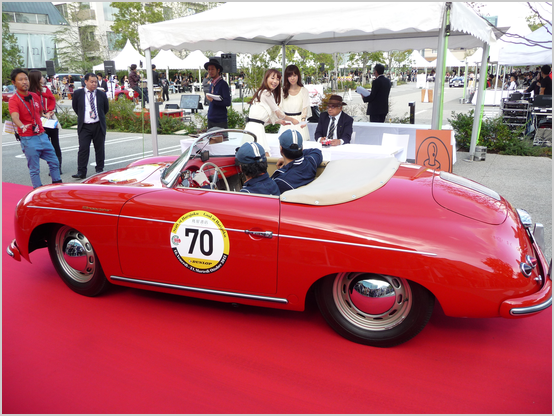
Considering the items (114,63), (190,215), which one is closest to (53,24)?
(114,63)

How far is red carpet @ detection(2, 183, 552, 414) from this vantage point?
239cm

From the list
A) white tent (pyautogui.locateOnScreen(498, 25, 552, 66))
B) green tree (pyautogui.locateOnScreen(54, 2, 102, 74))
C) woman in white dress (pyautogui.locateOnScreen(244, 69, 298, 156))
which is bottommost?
woman in white dress (pyautogui.locateOnScreen(244, 69, 298, 156))

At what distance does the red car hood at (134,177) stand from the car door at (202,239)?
1.23ft

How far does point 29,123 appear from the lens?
21.3 feet

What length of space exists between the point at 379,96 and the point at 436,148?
3.84m

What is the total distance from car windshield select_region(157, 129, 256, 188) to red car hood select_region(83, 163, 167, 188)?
0.14 m

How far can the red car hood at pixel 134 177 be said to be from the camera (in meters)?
3.54

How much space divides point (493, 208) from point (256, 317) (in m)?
1.85

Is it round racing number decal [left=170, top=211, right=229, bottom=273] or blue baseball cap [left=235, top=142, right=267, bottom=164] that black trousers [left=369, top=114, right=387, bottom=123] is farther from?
round racing number decal [left=170, top=211, right=229, bottom=273]

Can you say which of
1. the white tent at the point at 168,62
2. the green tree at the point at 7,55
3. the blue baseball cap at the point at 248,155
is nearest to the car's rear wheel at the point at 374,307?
the blue baseball cap at the point at 248,155

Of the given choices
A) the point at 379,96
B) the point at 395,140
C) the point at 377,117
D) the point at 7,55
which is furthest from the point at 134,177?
the point at 7,55

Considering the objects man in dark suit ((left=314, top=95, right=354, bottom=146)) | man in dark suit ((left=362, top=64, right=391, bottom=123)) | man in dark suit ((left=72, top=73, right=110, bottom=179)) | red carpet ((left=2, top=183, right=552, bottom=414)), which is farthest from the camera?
man in dark suit ((left=362, top=64, right=391, bottom=123))

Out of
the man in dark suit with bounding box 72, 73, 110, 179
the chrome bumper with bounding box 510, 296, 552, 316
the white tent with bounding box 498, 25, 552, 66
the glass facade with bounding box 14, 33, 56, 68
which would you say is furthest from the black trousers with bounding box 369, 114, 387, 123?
the glass facade with bounding box 14, 33, 56, 68

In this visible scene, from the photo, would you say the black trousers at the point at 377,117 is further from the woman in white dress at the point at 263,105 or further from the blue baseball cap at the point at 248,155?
the blue baseball cap at the point at 248,155
